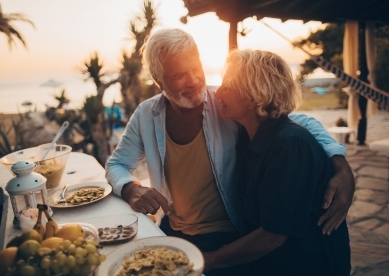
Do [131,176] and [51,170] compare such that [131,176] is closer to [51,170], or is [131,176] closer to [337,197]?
[51,170]

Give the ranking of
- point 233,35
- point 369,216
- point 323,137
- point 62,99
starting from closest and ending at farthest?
point 323,137 < point 369,216 < point 233,35 < point 62,99

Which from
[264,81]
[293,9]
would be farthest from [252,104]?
[293,9]

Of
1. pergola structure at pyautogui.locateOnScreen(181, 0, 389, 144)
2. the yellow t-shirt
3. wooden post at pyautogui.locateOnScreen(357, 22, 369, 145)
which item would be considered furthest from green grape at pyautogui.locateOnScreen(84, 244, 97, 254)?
wooden post at pyautogui.locateOnScreen(357, 22, 369, 145)

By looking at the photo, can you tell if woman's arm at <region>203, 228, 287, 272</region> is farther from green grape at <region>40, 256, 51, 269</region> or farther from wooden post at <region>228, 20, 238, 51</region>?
wooden post at <region>228, 20, 238, 51</region>

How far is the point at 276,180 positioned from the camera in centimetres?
133

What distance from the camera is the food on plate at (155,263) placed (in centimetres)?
106

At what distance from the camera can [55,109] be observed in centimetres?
808

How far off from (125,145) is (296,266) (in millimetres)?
1402

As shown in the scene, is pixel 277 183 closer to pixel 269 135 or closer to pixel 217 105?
pixel 269 135

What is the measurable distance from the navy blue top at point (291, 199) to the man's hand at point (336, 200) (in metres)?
0.03

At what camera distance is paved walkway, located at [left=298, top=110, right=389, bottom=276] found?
9.29 feet

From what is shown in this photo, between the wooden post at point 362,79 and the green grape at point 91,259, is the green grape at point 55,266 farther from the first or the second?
the wooden post at point 362,79

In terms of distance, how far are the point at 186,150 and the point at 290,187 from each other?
0.91m

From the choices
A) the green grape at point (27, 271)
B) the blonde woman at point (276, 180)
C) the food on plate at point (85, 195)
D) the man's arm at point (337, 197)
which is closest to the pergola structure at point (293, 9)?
the blonde woman at point (276, 180)
